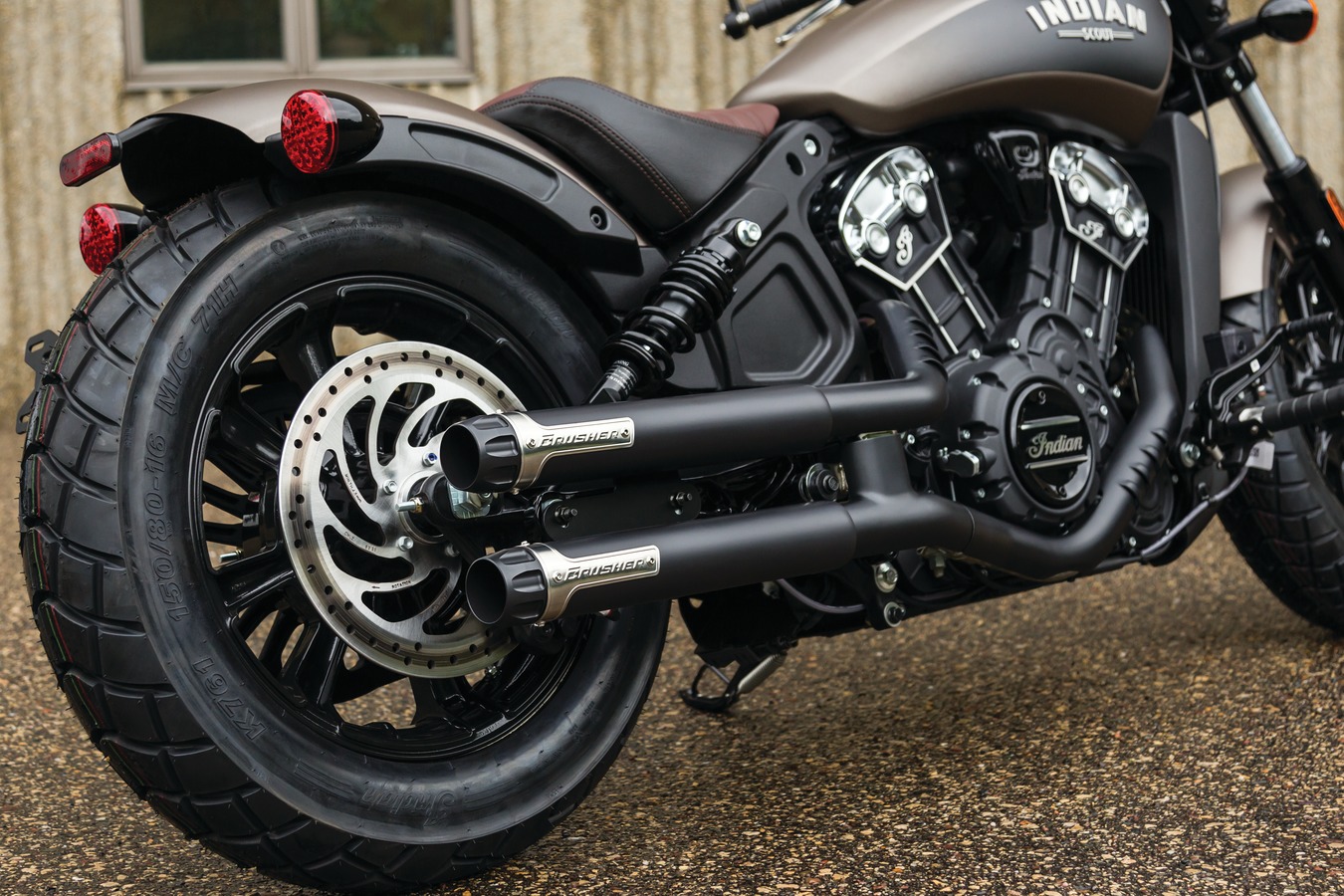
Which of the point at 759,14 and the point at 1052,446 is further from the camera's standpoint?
the point at 759,14

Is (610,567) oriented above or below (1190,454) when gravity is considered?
above

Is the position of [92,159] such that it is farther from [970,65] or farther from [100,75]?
[100,75]

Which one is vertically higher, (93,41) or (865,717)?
(93,41)

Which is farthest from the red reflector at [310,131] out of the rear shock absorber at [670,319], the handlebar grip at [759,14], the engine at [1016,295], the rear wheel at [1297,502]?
the rear wheel at [1297,502]

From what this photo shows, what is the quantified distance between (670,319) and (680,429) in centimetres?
19

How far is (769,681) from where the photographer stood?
9.17ft

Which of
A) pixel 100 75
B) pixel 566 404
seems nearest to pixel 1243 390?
pixel 566 404

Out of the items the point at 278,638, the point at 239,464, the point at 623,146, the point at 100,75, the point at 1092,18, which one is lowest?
the point at 278,638

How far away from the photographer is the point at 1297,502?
268 cm

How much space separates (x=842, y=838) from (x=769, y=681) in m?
0.87

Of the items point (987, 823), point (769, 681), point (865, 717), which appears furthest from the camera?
point (769, 681)

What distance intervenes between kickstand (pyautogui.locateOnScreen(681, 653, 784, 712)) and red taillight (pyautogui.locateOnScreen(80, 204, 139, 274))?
3.73ft

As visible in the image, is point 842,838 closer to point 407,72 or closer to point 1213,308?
point 1213,308

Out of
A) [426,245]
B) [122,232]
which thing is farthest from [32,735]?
[426,245]
